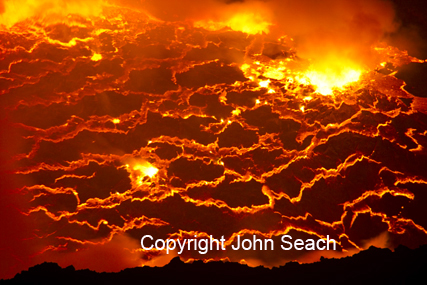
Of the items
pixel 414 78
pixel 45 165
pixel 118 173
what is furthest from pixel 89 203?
pixel 414 78

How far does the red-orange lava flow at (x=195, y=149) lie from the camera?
357 centimetres

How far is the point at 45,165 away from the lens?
4090 mm

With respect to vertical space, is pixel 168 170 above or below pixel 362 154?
below

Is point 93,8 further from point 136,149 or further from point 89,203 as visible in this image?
point 89,203

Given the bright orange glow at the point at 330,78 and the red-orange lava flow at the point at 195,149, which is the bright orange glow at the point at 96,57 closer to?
the red-orange lava flow at the point at 195,149

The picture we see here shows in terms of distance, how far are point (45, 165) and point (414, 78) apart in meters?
6.06

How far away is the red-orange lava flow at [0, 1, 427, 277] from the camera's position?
357 cm

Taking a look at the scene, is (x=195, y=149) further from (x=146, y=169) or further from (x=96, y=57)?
(x=96, y=57)

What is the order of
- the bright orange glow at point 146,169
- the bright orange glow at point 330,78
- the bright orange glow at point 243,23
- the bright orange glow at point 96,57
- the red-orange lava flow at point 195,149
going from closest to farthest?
the red-orange lava flow at point 195,149 → the bright orange glow at point 146,169 → the bright orange glow at point 330,78 → the bright orange glow at point 96,57 → the bright orange glow at point 243,23

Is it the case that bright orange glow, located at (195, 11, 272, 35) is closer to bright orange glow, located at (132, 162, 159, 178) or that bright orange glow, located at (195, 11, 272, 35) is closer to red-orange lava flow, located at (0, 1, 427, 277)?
red-orange lava flow, located at (0, 1, 427, 277)

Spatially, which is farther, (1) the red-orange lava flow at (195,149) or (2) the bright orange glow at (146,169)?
(2) the bright orange glow at (146,169)

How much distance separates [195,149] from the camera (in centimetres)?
432

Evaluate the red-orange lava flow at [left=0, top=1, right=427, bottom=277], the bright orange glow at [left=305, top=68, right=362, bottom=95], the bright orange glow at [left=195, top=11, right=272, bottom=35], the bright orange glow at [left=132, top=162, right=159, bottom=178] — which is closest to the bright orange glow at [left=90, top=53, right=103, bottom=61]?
the red-orange lava flow at [left=0, top=1, right=427, bottom=277]

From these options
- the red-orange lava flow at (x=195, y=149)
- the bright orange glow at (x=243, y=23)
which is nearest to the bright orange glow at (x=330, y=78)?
the red-orange lava flow at (x=195, y=149)
